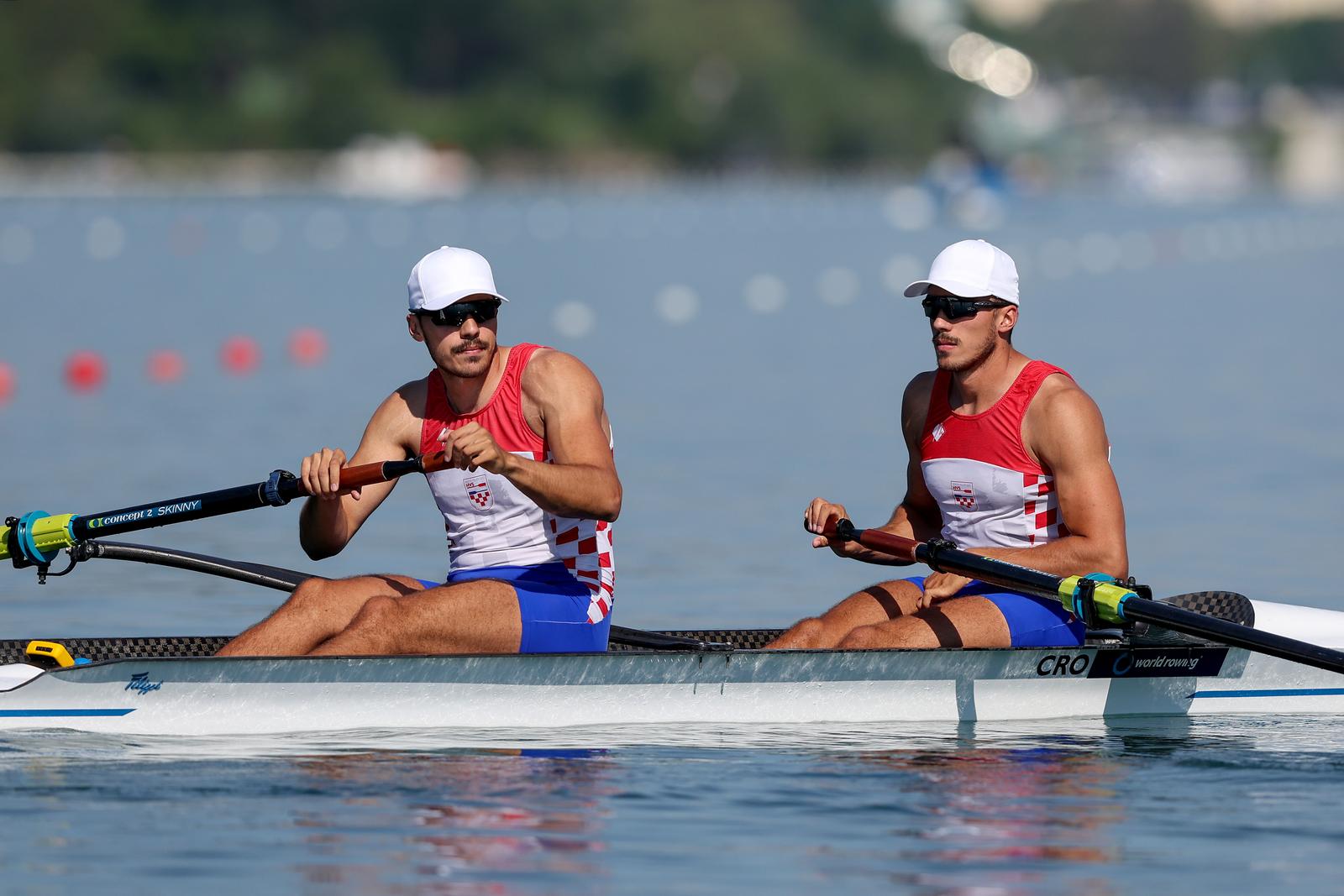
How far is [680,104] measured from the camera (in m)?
144

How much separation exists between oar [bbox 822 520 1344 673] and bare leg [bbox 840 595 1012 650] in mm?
218

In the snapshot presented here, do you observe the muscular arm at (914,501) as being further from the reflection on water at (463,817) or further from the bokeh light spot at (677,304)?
the bokeh light spot at (677,304)

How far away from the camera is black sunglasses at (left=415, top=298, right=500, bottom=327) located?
28.7ft

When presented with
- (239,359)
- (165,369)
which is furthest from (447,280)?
(239,359)

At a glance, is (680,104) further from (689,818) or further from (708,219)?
(689,818)

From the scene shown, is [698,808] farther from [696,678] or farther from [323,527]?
[323,527]

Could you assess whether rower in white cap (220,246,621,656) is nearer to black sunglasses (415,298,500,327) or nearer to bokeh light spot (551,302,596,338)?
black sunglasses (415,298,500,327)

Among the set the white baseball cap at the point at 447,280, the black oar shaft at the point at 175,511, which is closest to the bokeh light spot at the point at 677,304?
the black oar shaft at the point at 175,511

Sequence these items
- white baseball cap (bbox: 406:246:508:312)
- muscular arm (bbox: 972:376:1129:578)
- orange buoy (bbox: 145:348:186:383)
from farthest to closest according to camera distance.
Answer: orange buoy (bbox: 145:348:186:383), muscular arm (bbox: 972:376:1129:578), white baseball cap (bbox: 406:246:508:312)

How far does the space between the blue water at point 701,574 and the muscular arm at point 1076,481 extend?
2.20 feet

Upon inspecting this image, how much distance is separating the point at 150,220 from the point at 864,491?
202ft

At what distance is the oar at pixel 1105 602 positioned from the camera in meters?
8.74

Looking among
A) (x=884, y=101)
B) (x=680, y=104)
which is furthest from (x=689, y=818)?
(x=884, y=101)

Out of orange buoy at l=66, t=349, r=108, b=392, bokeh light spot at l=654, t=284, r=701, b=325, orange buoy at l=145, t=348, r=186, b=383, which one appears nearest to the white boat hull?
orange buoy at l=66, t=349, r=108, b=392
